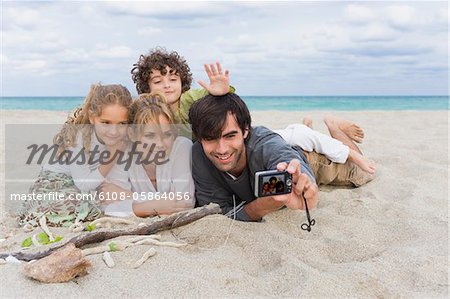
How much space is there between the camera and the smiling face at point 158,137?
346cm

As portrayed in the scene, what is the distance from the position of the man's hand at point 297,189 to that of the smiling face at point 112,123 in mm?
1442

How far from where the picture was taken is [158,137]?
3.51 meters

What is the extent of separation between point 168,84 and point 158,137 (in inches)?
35.2

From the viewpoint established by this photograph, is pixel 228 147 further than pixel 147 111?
No

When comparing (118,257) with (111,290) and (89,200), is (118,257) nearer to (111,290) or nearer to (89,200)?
(111,290)

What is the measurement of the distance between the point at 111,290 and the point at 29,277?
15.6 inches

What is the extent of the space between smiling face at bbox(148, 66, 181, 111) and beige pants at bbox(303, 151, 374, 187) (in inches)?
45.9

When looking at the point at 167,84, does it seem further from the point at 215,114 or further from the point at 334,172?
the point at 334,172

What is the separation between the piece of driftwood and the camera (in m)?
2.22

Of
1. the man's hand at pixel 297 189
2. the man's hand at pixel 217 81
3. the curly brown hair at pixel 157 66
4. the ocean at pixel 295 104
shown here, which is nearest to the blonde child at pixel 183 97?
the curly brown hair at pixel 157 66

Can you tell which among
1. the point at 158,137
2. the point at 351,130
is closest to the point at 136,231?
the point at 158,137

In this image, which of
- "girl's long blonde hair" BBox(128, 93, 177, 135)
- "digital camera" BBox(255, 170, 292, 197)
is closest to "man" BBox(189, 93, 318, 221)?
"digital camera" BBox(255, 170, 292, 197)

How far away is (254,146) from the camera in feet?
10.3

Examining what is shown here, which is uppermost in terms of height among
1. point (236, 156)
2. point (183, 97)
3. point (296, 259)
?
point (183, 97)
